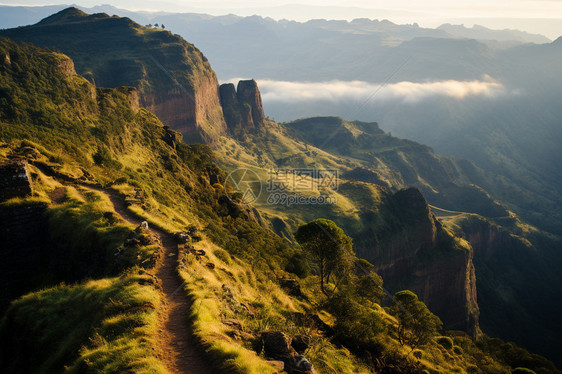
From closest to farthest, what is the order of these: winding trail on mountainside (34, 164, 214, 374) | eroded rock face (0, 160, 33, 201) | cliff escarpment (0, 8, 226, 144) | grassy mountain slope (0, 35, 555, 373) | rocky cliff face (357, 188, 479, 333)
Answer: winding trail on mountainside (34, 164, 214, 374)
grassy mountain slope (0, 35, 555, 373)
eroded rock face (0, 160, 33, 201)
rocky cliff face (357, 188, 479, 333)
cliff escarpment (0, 8, 226, 144)

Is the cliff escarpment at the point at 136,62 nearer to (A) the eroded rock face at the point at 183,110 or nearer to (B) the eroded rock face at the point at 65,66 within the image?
(A) the eroded rock face at the point at 183,110

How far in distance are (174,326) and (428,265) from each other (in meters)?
147

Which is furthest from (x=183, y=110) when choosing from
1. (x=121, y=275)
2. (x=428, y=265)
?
(x=121, y=275)

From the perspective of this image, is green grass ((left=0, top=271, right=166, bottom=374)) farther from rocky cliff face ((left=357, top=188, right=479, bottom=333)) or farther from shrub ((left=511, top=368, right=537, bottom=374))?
rocky cliff face ((left=357, top=188, right=479, bottom=333))

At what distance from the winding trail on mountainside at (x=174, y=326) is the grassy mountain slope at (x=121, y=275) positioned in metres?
0.45

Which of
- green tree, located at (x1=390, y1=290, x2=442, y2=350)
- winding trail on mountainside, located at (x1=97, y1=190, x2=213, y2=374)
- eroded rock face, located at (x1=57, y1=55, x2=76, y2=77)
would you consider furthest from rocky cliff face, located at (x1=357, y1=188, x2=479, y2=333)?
winding trail on mountainside, located at (x1=97, y1=190, x2=213, y2=374)

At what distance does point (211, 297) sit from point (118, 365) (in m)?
7.56

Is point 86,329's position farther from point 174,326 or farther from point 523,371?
point 523,371

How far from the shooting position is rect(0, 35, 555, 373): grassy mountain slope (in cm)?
1539

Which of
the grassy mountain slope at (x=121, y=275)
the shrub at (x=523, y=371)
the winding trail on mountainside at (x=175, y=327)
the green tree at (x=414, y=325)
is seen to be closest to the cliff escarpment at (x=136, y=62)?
the grassy mountain slope at (x=121, y=275)

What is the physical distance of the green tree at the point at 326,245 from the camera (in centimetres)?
4025

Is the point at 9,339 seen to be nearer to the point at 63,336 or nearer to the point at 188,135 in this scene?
the point at 63,336

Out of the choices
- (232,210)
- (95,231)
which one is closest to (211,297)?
(95,231)

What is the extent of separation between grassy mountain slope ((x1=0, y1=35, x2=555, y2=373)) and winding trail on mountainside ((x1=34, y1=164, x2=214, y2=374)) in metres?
0.45
